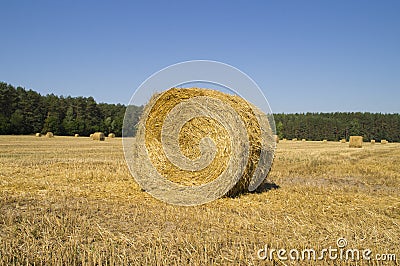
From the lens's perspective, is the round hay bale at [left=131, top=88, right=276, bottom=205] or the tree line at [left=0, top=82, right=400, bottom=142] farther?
the tree line at [left=0, top=82, right=400, bottom=142]

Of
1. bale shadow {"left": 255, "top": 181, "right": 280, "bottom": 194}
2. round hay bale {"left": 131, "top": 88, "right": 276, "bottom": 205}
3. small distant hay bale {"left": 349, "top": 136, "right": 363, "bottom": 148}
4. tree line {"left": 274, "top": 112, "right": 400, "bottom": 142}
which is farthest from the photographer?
tree line {"left": 274, "top": 112, "right": 400, "bottom": 142}

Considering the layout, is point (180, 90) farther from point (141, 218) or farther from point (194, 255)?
point (194, 255)

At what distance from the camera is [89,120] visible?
59906mm

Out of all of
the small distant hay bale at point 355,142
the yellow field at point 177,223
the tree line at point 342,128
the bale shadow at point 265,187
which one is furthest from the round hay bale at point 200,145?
the tree line at point 342,128

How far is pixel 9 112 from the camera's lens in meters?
51.2

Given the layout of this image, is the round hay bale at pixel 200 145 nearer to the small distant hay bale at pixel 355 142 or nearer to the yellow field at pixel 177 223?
the yellow field at pixel 177 223

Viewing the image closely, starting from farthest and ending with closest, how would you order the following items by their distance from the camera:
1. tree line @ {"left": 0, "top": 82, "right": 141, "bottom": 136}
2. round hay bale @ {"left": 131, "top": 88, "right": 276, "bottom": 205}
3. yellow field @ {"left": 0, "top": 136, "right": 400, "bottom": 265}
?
tree line @ {"left": 0, "top": 82, "right": 141, "bottom": 136}, round hay bale @ {"left": 131, "top": 88, "right": 276, "bottom": 205}, yellow field @ {"left": 0, "top": 136, "right": 400, "bottom": 265}

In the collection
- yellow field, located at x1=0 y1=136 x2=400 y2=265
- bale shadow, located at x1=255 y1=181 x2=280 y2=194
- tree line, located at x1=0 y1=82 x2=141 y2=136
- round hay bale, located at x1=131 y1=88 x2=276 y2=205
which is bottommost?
yellow field, located at x1=0 y1=136 x2=400 y2=265

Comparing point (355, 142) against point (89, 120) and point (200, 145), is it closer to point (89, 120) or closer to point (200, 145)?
point (200, 145)

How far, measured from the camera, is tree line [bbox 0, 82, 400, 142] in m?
51.1

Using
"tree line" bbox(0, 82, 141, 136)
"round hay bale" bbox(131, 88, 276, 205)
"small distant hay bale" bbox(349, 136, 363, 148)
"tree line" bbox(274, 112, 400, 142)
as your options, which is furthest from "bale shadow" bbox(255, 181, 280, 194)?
"tree line" bbox(274, 112, 400, 142)

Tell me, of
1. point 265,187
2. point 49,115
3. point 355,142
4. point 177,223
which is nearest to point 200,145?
point 265,187

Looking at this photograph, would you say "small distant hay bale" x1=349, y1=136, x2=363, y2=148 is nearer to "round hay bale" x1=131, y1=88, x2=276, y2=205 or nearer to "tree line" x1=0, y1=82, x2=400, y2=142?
"round hay bale" x1=131, y1=88, x2=276, y2=205

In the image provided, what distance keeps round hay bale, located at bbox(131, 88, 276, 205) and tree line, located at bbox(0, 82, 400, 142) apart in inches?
1760
